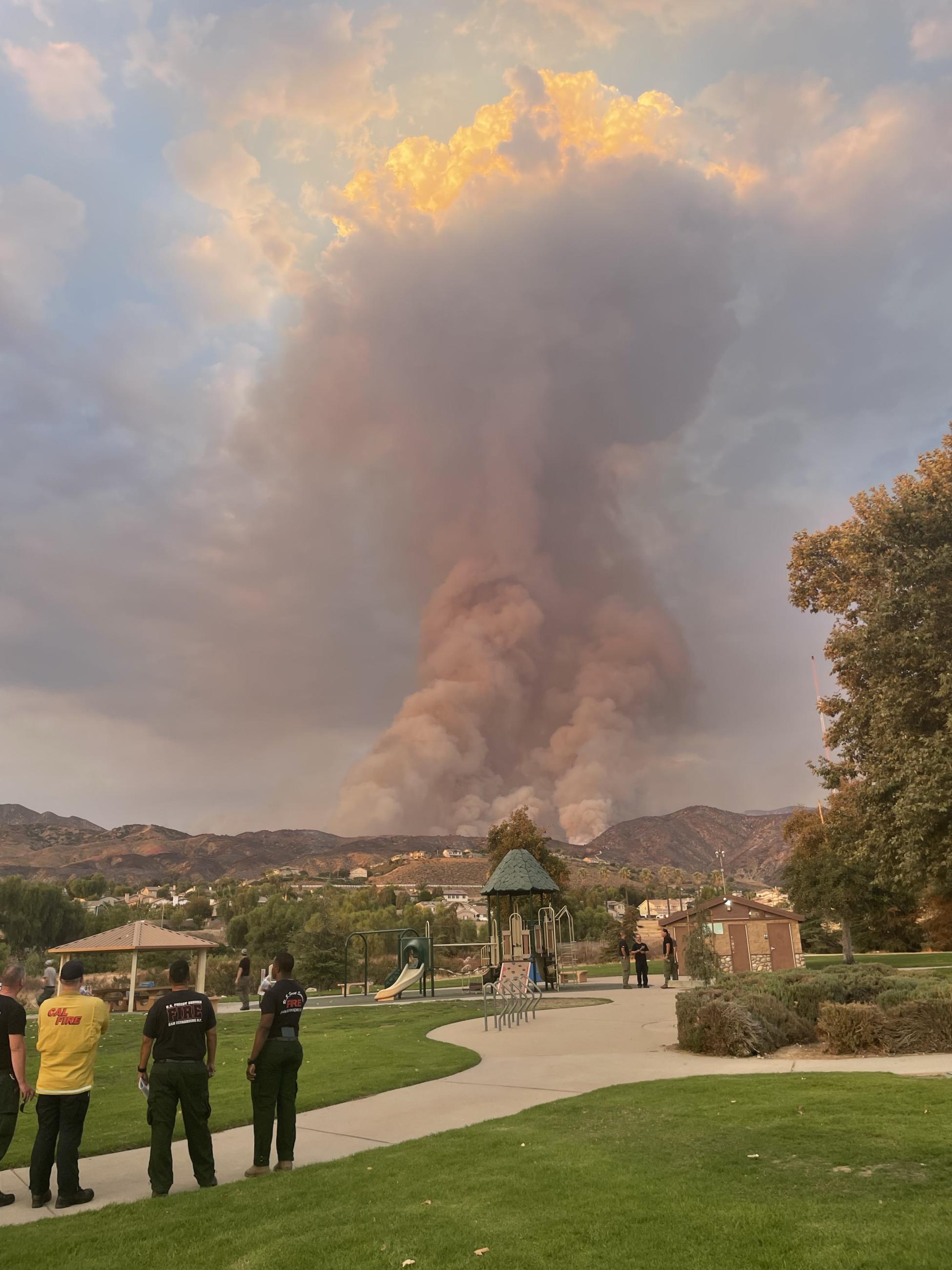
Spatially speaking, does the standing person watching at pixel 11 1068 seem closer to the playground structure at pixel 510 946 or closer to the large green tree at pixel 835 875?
the playground structure at pixel 510 946

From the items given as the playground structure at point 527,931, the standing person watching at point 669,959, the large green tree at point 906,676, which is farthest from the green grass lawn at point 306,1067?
the large green tree at point 906,676

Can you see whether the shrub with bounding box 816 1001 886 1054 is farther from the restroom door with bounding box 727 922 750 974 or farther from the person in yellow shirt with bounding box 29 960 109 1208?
the restroom door with bounding box 727 922 750 974

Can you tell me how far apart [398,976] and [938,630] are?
22.0 m

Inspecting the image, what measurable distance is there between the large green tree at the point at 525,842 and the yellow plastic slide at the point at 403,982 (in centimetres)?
2232

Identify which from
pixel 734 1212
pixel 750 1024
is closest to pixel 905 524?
pixel 750 1024

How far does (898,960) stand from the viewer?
3788 centimetres

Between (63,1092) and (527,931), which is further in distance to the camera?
(527,931)

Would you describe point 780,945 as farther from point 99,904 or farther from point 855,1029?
point 99,904

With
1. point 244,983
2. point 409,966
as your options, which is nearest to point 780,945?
point 409,966

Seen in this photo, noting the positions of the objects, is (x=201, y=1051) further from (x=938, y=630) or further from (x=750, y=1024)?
(x=938, y=630)

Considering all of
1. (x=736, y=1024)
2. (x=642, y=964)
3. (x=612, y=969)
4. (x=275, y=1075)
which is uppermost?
(x=275, y=1075)

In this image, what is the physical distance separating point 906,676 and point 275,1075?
20.7 metres

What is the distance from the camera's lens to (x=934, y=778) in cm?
2005

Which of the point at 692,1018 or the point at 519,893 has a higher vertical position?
the point at 519,893
